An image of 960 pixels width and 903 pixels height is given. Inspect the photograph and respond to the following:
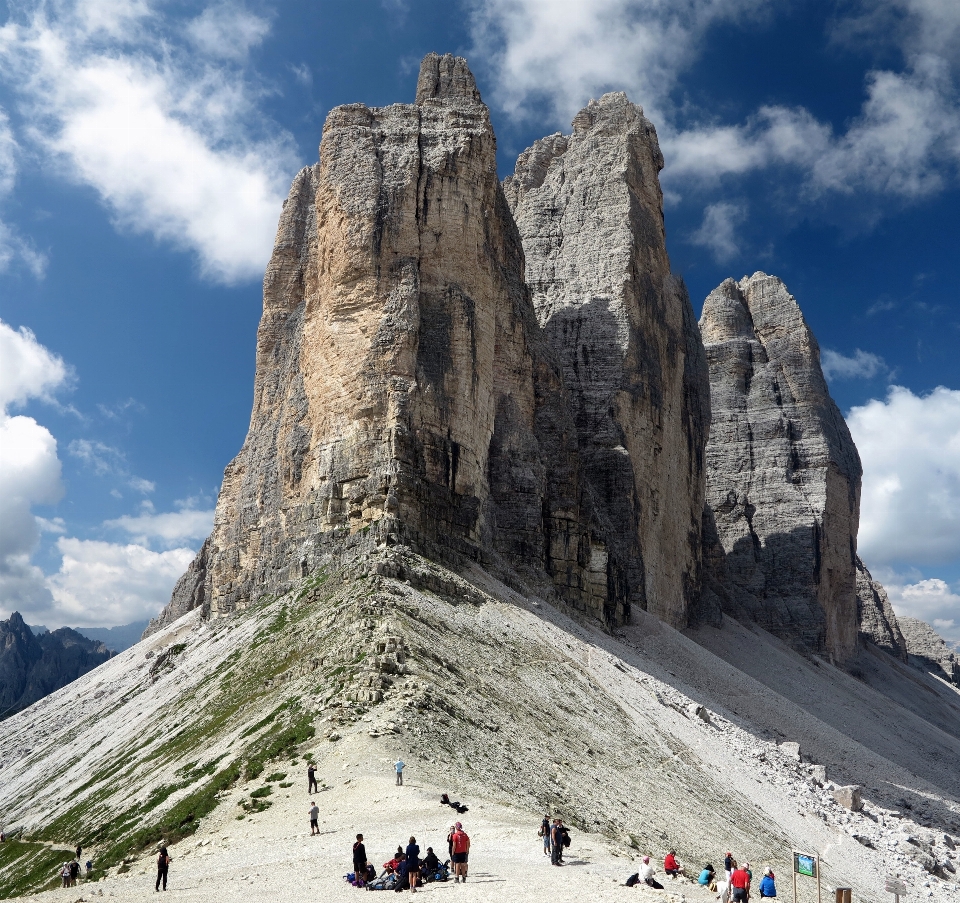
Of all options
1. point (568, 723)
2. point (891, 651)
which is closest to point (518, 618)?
point (568, 723)

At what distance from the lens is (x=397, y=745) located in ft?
90.9

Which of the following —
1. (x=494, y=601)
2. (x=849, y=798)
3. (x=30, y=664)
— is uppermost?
(x=30, y=664)

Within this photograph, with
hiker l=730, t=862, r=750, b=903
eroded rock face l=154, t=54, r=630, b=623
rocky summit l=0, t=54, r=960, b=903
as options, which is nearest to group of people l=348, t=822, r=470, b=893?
rocky summit l=0, t=54, r=960, b=903

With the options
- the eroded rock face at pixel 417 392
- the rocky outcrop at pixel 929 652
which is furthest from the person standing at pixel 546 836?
the rocky outcrop at pixel 929 652

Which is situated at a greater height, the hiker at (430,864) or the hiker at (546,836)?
the hiker at (546,836)

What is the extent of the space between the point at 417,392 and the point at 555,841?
34.0m

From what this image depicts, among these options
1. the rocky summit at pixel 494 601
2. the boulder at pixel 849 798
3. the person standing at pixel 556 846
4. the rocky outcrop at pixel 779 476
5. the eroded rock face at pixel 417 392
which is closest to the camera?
the person standing at pixel 556 846

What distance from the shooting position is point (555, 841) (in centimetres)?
2102

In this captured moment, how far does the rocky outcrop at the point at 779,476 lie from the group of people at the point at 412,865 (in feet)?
287

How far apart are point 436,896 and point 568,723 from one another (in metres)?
20.1

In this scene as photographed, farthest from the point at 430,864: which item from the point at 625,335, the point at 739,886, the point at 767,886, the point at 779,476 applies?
the point at 779,476

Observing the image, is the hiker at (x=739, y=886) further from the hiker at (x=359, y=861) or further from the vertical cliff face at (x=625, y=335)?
the vertical cliff face at (x=625, y=335)

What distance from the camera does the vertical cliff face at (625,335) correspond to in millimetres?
82000

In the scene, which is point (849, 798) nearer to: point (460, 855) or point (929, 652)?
point (460, 855)
